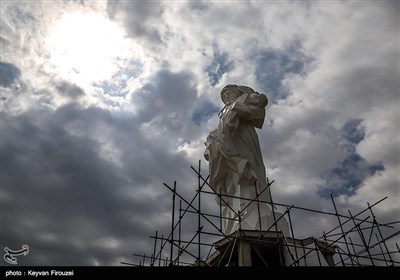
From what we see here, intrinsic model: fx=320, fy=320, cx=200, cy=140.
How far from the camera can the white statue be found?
10492mm

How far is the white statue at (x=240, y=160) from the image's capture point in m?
10.5

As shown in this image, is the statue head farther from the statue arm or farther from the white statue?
the statue arm

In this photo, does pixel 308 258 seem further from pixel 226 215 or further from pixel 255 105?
pixel 255 105

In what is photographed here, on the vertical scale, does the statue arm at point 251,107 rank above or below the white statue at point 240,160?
above

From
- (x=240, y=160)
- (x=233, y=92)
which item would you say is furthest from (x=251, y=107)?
(x=240, y=160)

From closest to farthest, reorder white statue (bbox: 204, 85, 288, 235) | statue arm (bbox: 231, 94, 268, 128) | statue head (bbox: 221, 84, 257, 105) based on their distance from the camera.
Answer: white statue (bbox: 204, 85, 288, 235) < statue arm (bbox: 231, 94, 268, 128) < statue head (bbox: 221, 84, 257, 105)

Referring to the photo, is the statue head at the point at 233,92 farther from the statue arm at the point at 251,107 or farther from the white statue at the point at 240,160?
the statue arm at the point at 251,107

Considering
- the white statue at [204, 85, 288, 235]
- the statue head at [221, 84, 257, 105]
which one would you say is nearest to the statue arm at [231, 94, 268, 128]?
the white statue at [204, 85, 288, 235]

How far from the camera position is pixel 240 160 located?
1123cm

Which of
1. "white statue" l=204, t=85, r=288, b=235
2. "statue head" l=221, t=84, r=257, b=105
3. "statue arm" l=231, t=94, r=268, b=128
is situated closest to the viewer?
"white statue" l=204, t=85, r=288, b=235

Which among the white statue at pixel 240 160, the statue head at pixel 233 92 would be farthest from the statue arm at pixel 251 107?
the statue head at pixel 233 92

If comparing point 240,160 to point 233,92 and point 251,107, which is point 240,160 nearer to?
point 251,107

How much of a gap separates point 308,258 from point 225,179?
3.93m

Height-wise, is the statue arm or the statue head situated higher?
the statue head
